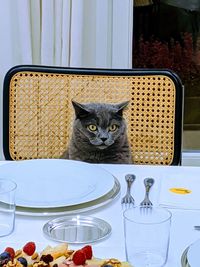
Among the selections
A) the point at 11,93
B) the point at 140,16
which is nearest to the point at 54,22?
the point at 140,16

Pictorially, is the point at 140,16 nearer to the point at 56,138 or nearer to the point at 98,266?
the point at 56,138

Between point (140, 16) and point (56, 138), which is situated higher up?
point (140, 16)

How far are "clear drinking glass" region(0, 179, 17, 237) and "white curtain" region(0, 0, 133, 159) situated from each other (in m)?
1.26

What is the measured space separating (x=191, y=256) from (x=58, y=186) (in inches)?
14.3

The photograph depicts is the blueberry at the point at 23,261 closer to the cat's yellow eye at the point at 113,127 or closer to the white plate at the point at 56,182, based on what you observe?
the white plate at the point at 56,182

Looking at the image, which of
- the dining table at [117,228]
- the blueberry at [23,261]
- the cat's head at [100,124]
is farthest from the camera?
the cat's head at [100,124]

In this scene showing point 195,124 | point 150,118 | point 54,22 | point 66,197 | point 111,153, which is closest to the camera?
point 66,197

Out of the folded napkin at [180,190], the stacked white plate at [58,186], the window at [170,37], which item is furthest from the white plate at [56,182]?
the window at [170,37]

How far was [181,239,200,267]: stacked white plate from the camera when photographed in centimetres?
64

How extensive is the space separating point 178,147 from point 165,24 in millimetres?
1134

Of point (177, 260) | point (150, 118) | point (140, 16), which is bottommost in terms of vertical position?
point (177, 260)

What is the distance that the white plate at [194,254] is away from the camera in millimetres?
643

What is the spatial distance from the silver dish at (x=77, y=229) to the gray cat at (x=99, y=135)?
48cm

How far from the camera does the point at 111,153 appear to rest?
132 centimetres
